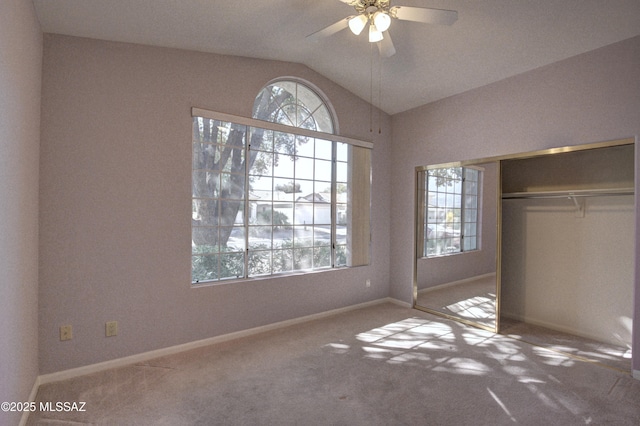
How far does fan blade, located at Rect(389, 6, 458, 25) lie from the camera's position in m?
1.97

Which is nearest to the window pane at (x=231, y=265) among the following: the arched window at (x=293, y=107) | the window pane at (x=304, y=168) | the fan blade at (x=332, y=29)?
the window pane at (x=304, y=168)

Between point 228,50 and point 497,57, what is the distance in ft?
8.45

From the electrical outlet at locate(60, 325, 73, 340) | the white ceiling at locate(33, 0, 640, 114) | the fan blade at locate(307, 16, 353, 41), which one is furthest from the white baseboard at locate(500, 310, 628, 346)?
the electrical outlet at locate(60, 325, 73, 340)

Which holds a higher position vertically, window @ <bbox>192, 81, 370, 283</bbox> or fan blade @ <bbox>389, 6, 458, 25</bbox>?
fan blade @ <bbox>389, 6, 458, 25</bbox>

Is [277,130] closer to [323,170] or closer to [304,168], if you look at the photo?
[304,168]

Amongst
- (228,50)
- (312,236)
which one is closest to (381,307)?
(312,236)

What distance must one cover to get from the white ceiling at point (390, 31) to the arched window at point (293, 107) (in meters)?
0.33

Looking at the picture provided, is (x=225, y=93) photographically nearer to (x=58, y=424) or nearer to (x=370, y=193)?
(x=370, y=193)

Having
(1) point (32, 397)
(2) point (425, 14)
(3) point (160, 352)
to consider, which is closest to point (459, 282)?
(2) point (425, 14)

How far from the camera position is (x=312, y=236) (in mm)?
3943

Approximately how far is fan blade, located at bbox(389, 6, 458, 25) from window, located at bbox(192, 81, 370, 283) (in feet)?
5.77

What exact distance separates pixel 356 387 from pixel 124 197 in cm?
240

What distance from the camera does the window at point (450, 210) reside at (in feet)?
12.7

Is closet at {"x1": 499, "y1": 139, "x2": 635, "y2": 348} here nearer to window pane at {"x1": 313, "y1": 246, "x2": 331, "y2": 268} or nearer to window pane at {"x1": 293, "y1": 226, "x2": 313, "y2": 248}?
window pane at {"x1": 313, "y1": 246, "x2": 331, "y2": 268}
